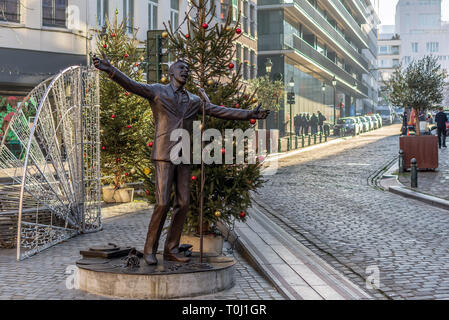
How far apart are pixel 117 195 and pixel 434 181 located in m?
8.62

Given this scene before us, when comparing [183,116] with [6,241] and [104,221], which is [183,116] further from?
[104,221]

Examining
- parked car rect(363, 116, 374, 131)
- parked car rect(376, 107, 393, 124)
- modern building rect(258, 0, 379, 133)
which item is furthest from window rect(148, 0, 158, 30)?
parked car rect(376, 107, 393, 124)

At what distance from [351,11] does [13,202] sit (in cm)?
8289

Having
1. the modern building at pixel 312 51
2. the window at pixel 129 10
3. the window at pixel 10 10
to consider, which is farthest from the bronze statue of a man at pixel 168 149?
the modern building at pixel 312 51

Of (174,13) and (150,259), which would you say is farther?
(174,13)

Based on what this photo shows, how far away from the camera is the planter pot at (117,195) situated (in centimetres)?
1519

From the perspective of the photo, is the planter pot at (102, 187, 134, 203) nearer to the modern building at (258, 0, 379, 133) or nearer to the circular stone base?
the circular stone base

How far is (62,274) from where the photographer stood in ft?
24.5

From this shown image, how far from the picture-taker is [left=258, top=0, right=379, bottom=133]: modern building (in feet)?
165

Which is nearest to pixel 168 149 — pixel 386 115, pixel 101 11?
pixel 101 11

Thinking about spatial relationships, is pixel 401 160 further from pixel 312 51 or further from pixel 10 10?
pixel 312 51

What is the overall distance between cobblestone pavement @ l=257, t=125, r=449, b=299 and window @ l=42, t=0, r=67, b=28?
1040 cm

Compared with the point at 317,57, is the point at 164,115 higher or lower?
lower
